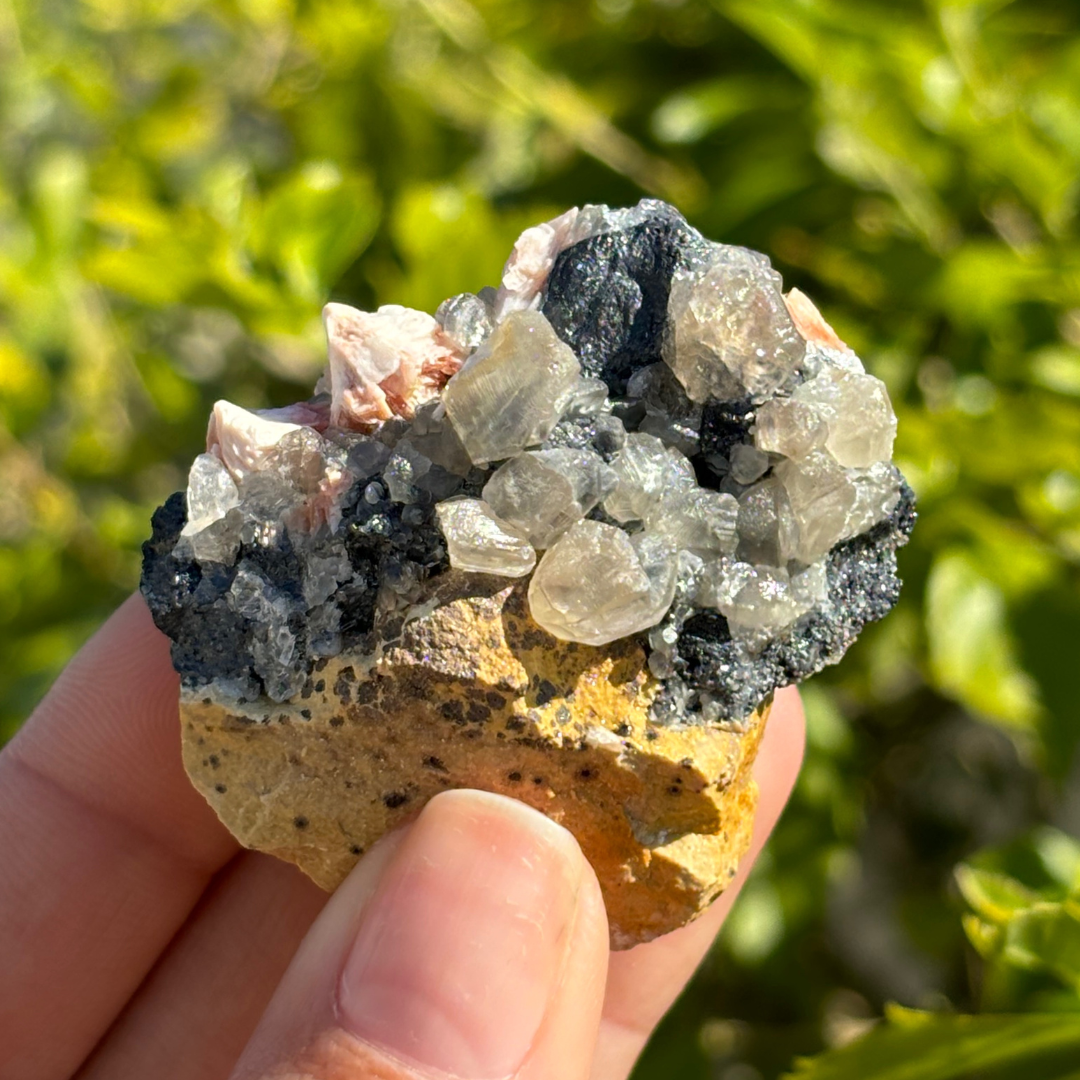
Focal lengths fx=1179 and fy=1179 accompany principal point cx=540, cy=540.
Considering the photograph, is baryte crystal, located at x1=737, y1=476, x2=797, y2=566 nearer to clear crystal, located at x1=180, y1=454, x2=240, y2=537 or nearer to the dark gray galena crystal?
the dark gray galena crystal

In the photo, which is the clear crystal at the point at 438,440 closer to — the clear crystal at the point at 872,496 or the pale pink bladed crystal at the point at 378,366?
the pale pink bladed crystal at the point at 378,366

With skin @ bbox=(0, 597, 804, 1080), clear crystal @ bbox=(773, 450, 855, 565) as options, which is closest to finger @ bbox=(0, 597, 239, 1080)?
skin @ bbox=(0, 597, 804, 1080)

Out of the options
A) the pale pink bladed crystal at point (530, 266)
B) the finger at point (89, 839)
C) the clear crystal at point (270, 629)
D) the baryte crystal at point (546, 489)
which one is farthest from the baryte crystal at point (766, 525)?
the finger at point (89, 839)

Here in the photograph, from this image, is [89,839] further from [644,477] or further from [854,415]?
[854,415]

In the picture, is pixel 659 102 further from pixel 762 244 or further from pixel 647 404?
pixel 647 404

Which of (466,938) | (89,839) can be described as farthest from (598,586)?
(89,839)
